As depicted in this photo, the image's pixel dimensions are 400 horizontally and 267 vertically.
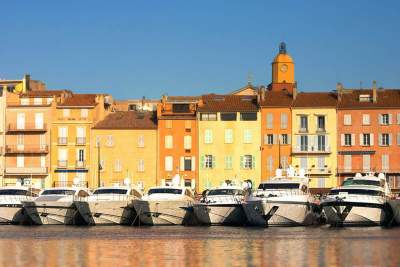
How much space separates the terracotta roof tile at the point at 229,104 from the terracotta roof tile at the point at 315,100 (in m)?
4.84

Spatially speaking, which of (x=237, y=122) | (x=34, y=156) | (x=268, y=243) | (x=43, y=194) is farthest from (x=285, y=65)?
(x=268, y=243)

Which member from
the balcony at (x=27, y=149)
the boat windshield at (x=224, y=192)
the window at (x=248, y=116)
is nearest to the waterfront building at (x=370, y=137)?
the window at (x=248, y=116)

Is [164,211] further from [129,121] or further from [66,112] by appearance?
[66,112]

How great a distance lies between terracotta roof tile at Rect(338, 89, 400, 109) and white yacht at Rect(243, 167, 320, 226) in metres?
47.8

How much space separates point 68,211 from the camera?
86625 mm

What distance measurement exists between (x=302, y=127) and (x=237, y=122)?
7.17m

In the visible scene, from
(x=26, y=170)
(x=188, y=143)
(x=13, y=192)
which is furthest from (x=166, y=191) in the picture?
(x=26, y=170)

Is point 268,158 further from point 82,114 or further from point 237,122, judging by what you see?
point 82,114

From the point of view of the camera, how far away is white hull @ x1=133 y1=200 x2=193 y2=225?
84250mm

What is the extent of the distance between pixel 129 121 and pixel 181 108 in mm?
6103

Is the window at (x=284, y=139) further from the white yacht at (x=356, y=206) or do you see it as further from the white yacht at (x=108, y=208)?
the white yacht at (x=356, y=206)

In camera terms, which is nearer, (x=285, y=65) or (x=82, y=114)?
(x=82, y=114)

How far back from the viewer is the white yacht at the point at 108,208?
84.8 metres

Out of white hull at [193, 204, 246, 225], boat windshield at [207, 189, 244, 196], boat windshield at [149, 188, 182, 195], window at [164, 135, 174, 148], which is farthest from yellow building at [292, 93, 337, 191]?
white hull at [193, 204, 246, 225]
